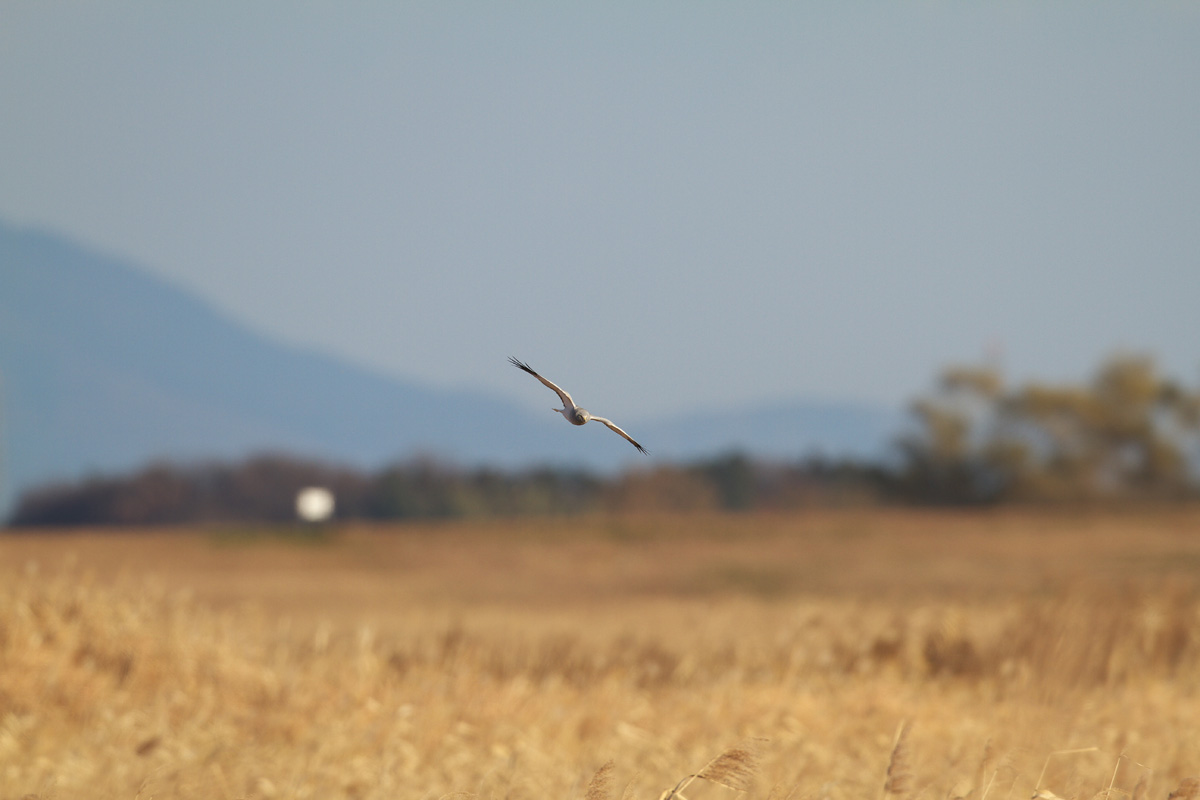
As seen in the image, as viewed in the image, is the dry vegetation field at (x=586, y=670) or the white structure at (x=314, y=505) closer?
the dry vegetation field at (x=586, y=670)

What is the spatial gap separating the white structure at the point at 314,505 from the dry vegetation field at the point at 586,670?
2.52 ft

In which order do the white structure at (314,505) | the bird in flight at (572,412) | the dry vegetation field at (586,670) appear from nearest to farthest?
the bird in flight at (572,412), the dry vegetation field at (586,670), the white structure at (314,505)

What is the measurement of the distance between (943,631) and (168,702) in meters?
5.47

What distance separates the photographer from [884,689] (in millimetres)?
8164

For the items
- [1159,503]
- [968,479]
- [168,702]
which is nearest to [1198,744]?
[168,702]

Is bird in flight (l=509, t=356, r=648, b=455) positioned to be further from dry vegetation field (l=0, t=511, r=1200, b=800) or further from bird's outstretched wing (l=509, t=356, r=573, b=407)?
dry vegetation field (l=0, t=511, r=1200, b=800)

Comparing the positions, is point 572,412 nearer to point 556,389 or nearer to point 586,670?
point 556,389

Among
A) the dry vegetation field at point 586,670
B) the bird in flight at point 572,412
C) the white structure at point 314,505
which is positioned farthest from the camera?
the white structure at point 314,505

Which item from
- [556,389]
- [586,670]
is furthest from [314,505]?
[556,389]

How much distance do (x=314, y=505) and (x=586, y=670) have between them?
319 inches

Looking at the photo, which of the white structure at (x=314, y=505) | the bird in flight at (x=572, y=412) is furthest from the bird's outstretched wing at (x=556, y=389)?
the white structure at (x=314, y=505)

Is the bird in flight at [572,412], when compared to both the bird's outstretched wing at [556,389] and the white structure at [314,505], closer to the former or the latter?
the bird's outstretched wing at [556,389]

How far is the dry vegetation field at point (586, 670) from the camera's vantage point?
6.05 meters

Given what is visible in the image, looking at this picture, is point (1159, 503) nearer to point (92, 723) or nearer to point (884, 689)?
point (884, 689)
